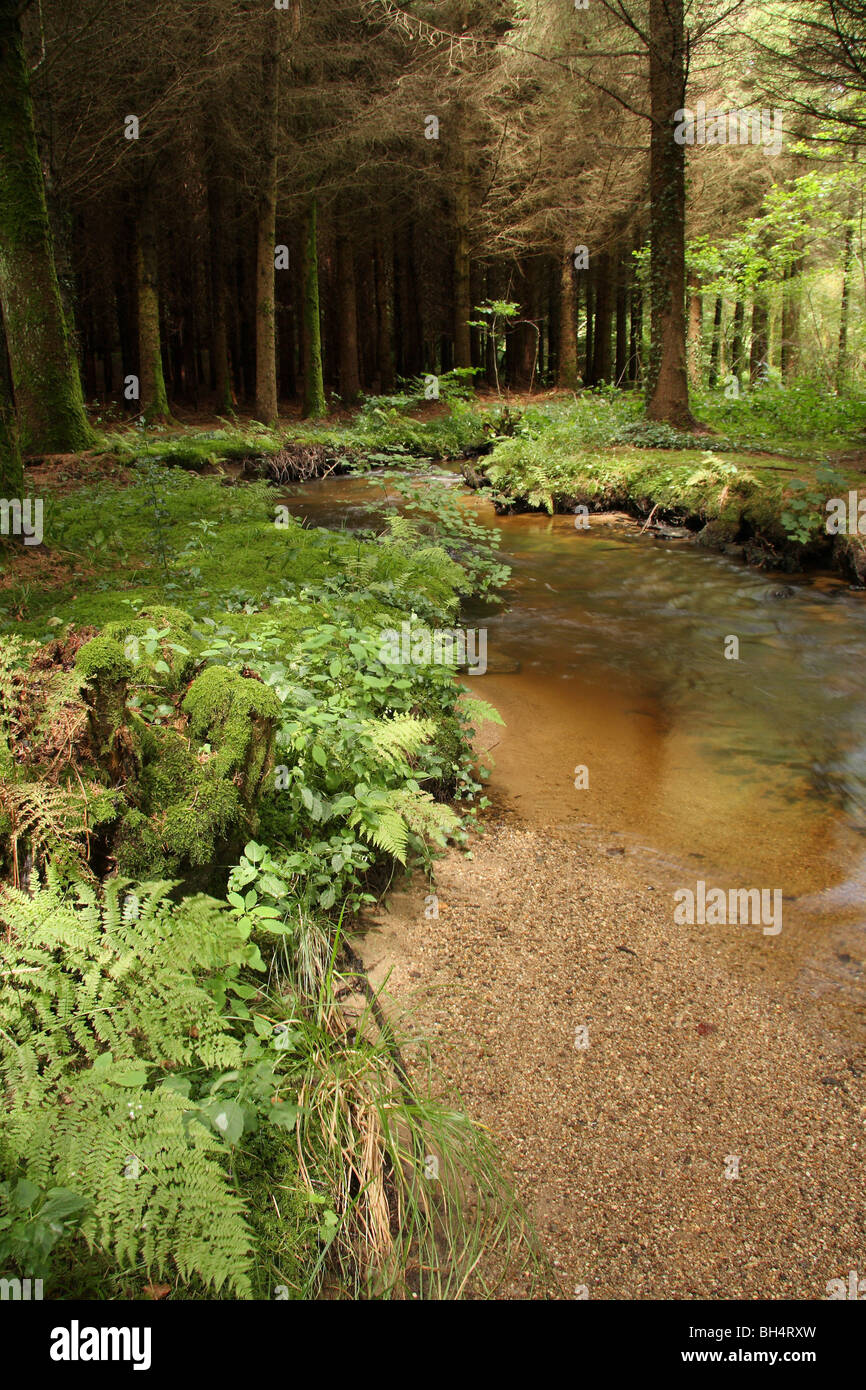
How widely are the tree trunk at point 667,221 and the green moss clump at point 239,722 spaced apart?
15.3m

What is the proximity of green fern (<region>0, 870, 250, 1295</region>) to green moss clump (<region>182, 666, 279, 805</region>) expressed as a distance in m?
0.63

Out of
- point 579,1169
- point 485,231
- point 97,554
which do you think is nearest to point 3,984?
point 579,1169

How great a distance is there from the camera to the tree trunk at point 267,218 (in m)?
17.0

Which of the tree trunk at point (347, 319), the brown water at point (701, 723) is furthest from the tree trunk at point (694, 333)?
the brown water at point (701, 723)

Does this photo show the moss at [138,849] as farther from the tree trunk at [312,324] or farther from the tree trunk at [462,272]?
the tree trunk at [462,272]

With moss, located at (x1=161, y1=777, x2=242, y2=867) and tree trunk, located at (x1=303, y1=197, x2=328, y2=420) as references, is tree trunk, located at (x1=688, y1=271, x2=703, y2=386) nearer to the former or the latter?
tree trunk, located at (x1=303, y1=197, x2=328, y2=420)

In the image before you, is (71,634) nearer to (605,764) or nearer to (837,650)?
(605,764)

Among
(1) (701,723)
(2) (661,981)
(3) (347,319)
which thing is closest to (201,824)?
(2) (661,981)

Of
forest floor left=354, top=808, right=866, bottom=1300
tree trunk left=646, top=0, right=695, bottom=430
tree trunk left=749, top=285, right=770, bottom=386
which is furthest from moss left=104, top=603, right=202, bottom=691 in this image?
tree trunk left=749, top=285, right=770, bottom=386

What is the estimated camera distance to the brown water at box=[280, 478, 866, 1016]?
473 centimetres

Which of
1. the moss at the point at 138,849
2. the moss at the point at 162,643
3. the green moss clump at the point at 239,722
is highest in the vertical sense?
the moss at the point at 162,643

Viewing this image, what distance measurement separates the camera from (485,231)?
28.2m

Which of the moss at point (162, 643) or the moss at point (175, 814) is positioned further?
the moss at point (162, 643)

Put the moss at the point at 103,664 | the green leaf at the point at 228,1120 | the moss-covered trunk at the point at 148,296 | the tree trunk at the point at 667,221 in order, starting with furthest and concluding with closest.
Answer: the moss-covered trunk at the point at 148,296
the tree trunk at the point at 667,221
the moss at the point at 103,664
the green leaf at the point at 228,1120
